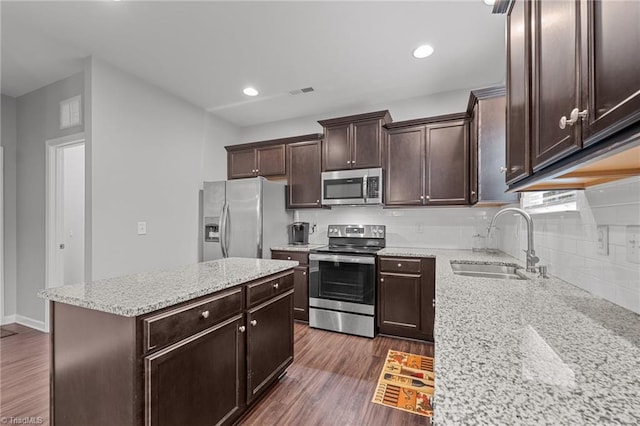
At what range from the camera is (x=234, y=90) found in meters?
3.32

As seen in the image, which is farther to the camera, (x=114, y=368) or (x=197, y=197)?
(x=197, y=197)

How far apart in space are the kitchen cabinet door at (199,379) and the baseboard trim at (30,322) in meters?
3.06

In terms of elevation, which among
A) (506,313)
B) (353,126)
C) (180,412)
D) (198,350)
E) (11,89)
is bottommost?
(180,412)

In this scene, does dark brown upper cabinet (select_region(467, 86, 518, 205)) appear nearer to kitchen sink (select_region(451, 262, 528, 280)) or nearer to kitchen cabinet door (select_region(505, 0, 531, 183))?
kitchen sink (select_region(451, 262, 528, 280))

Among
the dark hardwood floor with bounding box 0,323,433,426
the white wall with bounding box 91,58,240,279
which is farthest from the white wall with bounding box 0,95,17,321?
the white wall with bounding box 91,58,240,279

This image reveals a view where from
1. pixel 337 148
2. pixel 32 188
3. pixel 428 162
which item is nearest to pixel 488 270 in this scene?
pixel 428 162

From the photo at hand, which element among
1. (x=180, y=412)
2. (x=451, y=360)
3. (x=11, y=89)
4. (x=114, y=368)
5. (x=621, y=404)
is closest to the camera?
(x=621, y=404)

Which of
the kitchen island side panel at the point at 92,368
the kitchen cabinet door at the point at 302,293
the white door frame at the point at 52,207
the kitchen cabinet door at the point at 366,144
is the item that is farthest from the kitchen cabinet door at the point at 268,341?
the white door frame at the point at 52,207

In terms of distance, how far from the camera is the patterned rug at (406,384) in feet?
6.26

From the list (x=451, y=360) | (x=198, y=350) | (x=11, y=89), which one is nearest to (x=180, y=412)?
(x=198, y=350)

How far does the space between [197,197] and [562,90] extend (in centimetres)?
369

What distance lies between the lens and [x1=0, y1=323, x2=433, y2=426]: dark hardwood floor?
1.79 m

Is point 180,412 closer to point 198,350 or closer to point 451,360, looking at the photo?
point 198,350

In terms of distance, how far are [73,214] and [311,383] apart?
4.32 meters
